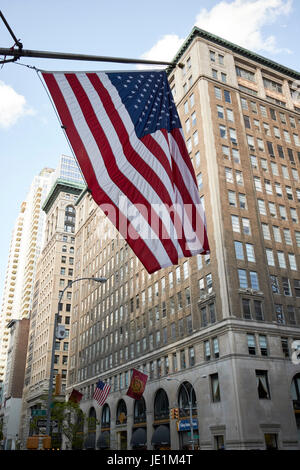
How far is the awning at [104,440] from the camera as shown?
63.8m

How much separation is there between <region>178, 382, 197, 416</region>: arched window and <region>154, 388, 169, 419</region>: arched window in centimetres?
333

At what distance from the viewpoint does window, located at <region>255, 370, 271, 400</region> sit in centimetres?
4281

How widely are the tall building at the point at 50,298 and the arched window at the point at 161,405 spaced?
51921mm

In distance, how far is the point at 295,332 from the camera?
158 ft

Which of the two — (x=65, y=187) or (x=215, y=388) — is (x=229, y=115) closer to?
(x=215, y=388)

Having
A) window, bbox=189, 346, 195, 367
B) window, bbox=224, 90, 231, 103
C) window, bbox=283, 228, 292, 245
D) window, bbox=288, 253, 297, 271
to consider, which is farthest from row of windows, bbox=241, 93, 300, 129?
window, bbox=189, 346, 195, 367

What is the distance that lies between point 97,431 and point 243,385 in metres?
38.4

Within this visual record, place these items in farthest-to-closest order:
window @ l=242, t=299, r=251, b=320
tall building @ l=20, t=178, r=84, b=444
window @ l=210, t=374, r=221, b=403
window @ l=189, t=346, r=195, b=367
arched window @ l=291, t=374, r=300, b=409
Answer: tall building @ l=20, t=178, r=84, b=444
window @ l=189, t=346, r=195, b=367
window @ l=242, t=299, r=251, b=320
arched window @ l=291, t=374, r=300, b=409
window @ l=210, t=374, r=221, b=403

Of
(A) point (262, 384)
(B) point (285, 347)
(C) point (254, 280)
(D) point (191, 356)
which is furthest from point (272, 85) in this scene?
(A) point (262, 384)

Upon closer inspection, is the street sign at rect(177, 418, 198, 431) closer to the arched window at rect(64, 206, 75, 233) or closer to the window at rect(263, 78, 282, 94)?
the window at rect(263, 78, 282, 94)

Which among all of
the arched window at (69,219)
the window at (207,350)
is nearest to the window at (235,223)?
the window at (207,350)

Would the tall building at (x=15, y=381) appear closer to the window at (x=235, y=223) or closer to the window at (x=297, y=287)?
the window at (x=297, y=287)

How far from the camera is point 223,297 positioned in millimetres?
45969

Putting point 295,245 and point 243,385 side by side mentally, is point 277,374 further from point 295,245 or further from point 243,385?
point 295,245
